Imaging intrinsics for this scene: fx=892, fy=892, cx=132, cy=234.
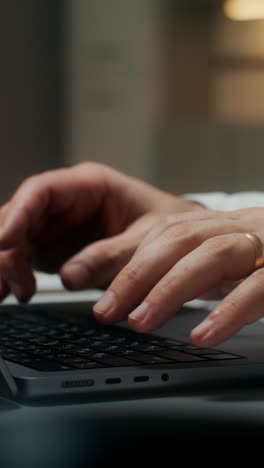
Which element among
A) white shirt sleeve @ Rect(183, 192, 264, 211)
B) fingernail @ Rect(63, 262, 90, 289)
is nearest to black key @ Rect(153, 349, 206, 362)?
fingernail @ Rect(63, 262, 90, 289)

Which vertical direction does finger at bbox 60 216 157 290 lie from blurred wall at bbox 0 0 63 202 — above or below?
above

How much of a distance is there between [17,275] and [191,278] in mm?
276

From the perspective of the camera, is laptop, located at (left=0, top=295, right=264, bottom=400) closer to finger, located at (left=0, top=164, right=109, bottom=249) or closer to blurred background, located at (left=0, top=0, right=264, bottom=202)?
finger, located at (left=0, top=164, right=109, bottom=249)

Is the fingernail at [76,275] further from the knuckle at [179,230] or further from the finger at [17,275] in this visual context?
the knuckle at [179,230]

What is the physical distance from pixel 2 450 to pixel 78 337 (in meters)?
0.18

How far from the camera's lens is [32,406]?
0.32 metres

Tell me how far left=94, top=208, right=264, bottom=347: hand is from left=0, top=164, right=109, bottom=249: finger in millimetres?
187

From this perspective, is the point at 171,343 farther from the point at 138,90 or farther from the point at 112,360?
the point at 138,90

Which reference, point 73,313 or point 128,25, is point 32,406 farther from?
point 128,25

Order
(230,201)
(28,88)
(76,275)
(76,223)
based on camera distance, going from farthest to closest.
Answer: (28,88) < (230,201) < (76,223) < (76,275)

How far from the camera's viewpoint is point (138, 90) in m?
3.31

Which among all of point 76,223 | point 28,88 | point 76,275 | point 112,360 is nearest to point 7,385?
point 112,360

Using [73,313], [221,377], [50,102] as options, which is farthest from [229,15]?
Answer: [221,377]

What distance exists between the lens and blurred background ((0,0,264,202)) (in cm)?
297
